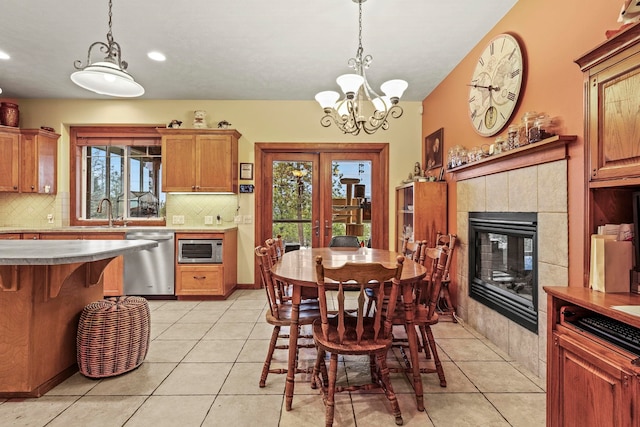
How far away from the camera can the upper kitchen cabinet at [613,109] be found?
1352 millimetres

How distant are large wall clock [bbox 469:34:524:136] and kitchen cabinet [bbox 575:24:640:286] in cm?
112

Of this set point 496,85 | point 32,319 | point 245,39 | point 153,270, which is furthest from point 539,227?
point 153,270

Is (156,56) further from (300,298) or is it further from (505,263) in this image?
(505,263)

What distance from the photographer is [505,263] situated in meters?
2.84

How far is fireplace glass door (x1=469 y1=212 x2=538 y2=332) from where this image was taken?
7.87 feet

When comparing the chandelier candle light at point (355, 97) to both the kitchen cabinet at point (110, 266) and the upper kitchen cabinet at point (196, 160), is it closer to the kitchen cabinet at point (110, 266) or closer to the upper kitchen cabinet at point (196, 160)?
the upper kitchen cabinet at point (196, 160)

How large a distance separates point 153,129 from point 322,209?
108 inches

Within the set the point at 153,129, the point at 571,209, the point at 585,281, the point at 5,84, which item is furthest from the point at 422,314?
the point at 5,84

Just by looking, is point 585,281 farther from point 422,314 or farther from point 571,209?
point 422,314

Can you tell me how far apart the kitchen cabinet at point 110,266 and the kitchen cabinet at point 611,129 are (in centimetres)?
466

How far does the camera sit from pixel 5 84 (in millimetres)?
4250

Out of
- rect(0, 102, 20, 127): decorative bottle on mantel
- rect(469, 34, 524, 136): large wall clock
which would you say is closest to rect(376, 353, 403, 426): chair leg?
rect(469, 34, 524, 136): large wall clock

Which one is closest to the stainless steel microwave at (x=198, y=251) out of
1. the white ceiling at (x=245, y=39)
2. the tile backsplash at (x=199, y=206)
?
the tile backsplash at (x=199, y=206)

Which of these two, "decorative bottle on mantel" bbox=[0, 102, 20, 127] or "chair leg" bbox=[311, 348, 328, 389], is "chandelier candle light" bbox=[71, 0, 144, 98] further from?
"decorative bottle on mantel" bbox=[0, 102, 20, 127]
